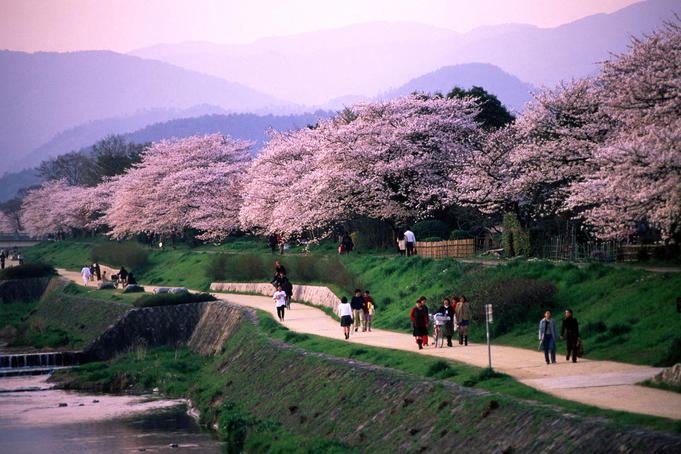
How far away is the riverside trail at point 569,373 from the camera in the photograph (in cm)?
1542

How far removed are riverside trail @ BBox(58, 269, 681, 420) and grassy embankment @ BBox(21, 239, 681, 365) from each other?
103 centimetres

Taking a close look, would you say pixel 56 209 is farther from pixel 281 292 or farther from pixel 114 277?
pixel 281 292

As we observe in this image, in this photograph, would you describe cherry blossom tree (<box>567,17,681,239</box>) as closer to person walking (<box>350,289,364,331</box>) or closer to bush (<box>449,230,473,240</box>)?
person walking (<box>350,289,364,331</box>)

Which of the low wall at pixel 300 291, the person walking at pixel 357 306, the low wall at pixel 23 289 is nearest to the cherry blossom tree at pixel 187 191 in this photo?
the low wall at pixel 23 289

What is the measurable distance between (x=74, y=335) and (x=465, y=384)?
40.0 m

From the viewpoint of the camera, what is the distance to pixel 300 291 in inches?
1873

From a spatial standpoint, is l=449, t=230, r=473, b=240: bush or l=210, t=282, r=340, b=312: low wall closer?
l=210, t=282, r=340, b=312: low wall

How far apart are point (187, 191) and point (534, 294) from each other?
2313 inches

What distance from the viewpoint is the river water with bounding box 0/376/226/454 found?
26375mm

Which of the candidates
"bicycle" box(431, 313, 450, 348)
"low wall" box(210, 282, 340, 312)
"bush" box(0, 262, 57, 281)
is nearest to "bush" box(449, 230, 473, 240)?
"low wall" box(210, 282, 340, 312)

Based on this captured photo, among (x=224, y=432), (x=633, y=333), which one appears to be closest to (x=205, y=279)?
(x=224, y=432)

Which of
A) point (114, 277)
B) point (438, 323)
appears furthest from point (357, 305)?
point (114, 277)

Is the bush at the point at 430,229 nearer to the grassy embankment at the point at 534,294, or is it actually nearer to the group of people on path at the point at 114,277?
the grassy embankment at the point at 534,294

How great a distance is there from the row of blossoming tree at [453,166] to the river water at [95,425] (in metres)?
16.4
